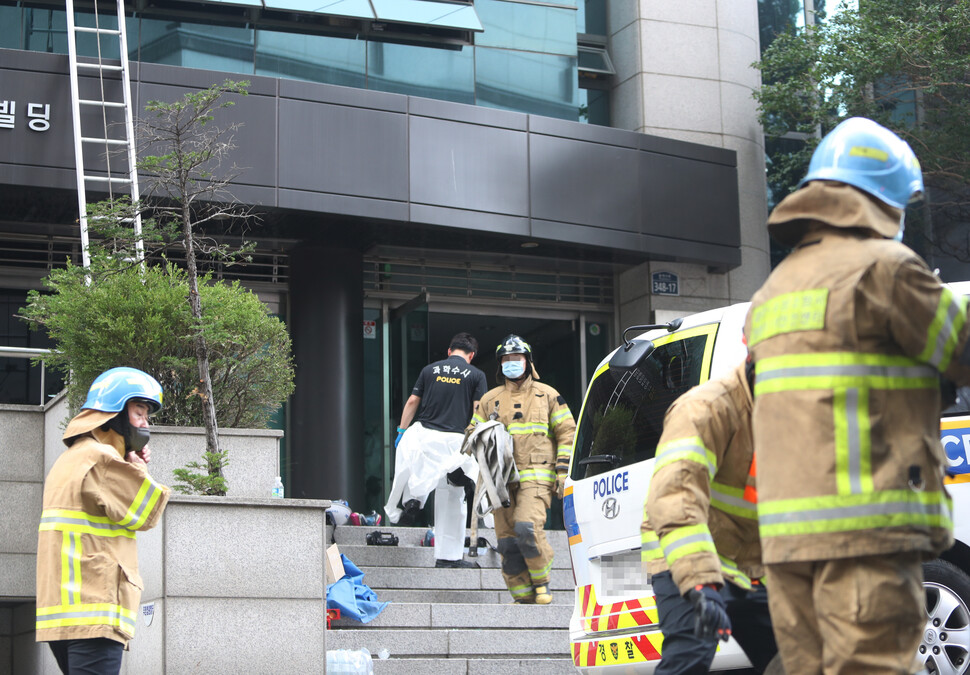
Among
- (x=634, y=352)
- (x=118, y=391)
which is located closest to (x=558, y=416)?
(x=634, y=352)

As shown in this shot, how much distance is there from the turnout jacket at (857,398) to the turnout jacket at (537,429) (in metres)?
6.10

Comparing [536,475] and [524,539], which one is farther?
[536,475]

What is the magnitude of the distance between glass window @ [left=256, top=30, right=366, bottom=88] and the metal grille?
7.24 feet

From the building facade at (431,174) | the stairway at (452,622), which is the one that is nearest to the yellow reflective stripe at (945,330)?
the stairway at (452,622)

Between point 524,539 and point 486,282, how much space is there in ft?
23.8

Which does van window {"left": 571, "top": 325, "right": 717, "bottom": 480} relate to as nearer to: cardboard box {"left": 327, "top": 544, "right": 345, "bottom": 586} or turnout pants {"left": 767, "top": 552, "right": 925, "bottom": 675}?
turnout pants {"left": 767, "top": 552, "right": 925, "bottom": 675}

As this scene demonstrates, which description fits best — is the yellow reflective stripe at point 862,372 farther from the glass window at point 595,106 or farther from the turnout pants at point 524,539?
the glass window at point 595,106

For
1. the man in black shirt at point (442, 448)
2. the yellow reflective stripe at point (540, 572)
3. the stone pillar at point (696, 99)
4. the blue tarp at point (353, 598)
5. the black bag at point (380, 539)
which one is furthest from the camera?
the stone pillar at point (696, 99)

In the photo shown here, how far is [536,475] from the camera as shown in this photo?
942 centimetres

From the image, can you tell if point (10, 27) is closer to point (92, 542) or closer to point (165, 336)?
point (165, 336)

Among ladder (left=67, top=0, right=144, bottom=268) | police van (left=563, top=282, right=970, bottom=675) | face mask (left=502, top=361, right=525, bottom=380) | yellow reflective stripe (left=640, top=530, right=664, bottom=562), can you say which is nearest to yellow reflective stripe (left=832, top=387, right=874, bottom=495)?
yellow reflective stripe (left=640, top=530, right=664, bottom=562)

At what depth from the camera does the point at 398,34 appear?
50.0ft

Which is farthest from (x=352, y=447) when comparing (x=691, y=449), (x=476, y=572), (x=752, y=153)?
(x=691, y=449)

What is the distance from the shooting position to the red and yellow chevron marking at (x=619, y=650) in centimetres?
539
